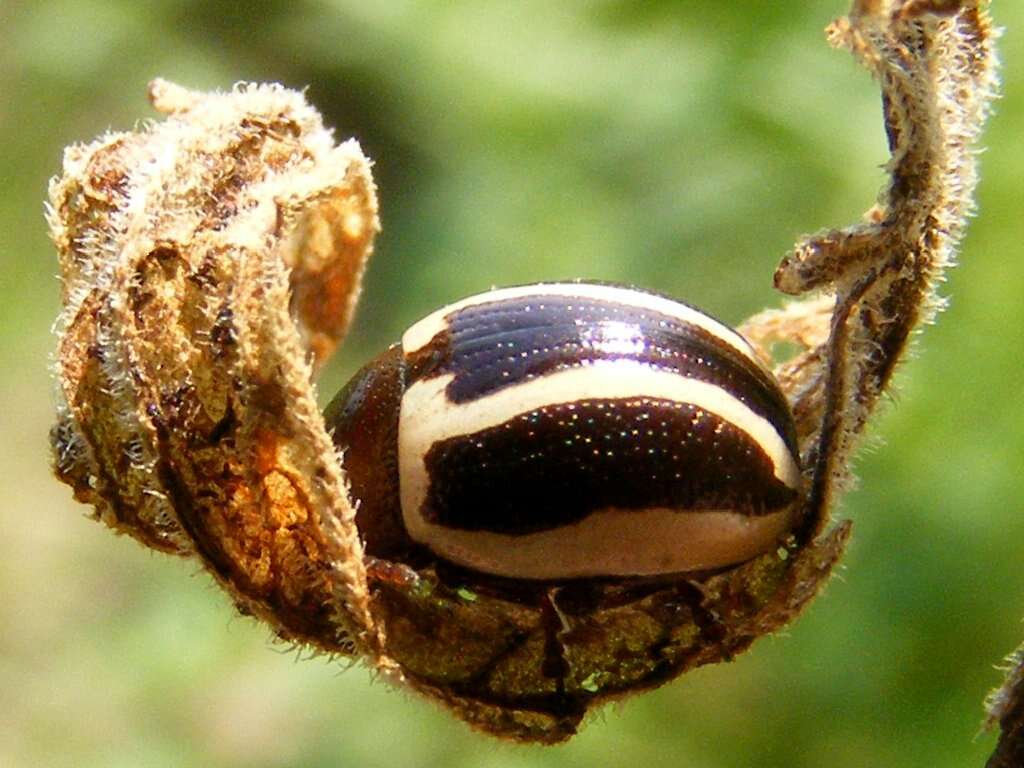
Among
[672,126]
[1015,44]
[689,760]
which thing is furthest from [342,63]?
[689,760]

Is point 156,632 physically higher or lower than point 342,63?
lower

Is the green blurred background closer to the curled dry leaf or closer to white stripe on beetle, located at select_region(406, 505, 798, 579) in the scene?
the curled dry leaf

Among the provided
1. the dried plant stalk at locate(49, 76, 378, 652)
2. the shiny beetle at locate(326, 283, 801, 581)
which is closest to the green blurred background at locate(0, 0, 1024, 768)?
the dried plant stalk at locate(49, 76, 378, 652)

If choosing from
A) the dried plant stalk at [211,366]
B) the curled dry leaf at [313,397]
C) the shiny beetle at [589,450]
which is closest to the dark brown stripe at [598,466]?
the shiny beetle at [589,450]

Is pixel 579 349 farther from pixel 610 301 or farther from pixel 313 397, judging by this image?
pixel 313 397

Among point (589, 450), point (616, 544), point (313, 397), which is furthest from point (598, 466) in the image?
point (313, 397)

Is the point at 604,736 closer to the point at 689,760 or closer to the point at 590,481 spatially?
the point at 689,760

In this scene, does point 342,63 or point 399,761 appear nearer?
point 399,761

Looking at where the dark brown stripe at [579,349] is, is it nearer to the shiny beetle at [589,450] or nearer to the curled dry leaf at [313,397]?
the shiny beetle at [589,450]
